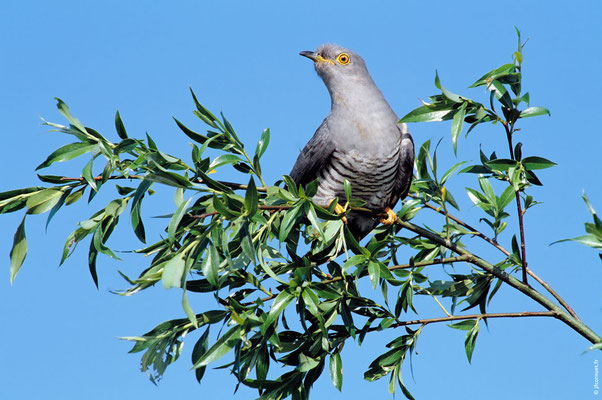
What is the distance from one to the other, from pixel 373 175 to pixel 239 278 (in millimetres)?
1727

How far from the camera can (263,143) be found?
3.38 meters

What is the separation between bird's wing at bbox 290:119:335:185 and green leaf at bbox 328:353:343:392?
1.60m

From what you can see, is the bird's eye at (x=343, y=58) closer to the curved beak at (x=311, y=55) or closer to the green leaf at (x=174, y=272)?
the curved beak at (x=311, y=55)

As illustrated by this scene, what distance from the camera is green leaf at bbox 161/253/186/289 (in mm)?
2564

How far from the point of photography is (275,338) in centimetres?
292

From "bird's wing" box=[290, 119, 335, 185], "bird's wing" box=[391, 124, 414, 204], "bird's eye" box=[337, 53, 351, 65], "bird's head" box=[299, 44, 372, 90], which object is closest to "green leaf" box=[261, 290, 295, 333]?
"bird's wing" box=[290, 119, 335, 185]

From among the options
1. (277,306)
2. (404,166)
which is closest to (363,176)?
(404,166)

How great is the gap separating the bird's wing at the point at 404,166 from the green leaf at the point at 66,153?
2.30 metres

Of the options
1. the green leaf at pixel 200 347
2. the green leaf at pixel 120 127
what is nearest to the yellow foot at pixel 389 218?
the green leaf at pixel 200 347

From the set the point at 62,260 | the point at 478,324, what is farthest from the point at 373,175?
the point at 62,260

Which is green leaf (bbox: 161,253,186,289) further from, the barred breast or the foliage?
the barred breast

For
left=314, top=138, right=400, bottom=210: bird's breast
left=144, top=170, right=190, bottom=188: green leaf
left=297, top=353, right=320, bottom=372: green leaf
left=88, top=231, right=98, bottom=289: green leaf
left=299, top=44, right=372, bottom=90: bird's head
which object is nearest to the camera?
left=144, top=170, right=190, bottom=188: green leaf

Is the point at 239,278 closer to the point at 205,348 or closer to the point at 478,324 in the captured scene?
the point at 205,348

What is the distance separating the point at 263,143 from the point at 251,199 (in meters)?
0.85
